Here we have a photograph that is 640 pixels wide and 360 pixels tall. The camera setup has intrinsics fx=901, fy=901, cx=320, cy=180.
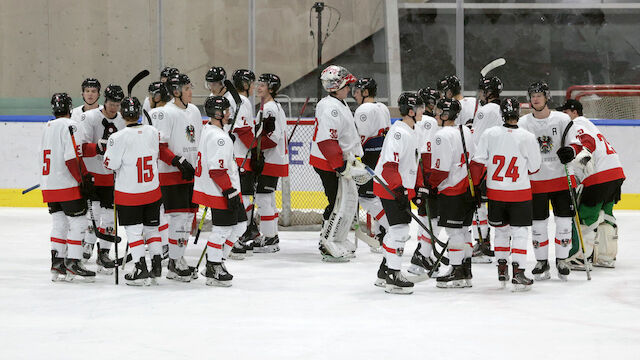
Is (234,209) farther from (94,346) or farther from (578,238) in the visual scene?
(578,238)

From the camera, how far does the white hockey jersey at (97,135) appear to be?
592cm

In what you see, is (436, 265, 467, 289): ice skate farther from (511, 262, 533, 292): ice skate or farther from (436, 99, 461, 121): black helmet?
(436, 99, 461, 121): black helmet

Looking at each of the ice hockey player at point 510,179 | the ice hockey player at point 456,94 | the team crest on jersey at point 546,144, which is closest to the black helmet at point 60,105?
the ice hockey player at point 510,179

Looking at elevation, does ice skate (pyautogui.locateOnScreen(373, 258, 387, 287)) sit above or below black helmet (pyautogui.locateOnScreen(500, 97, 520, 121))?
below

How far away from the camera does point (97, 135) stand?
19.5ft

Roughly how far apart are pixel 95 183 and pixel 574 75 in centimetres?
647

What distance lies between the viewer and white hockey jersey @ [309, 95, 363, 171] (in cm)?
628

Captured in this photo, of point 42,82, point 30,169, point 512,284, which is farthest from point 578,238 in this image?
point 42,82

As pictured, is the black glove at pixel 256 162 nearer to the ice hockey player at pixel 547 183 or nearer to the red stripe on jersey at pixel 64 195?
the red stripe on jersey at pixel 64 195

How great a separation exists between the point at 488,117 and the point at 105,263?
2834 millimetres

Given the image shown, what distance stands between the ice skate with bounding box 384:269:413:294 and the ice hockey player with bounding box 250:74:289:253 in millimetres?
1905

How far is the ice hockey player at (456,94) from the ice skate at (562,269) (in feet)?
4.27

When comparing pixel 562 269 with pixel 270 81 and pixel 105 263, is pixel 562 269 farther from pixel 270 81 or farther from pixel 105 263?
pixel 105 263

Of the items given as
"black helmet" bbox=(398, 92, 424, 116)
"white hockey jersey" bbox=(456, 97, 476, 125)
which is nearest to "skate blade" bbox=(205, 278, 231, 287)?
"black helmet" bbox=(398, 92, 424, 116)
